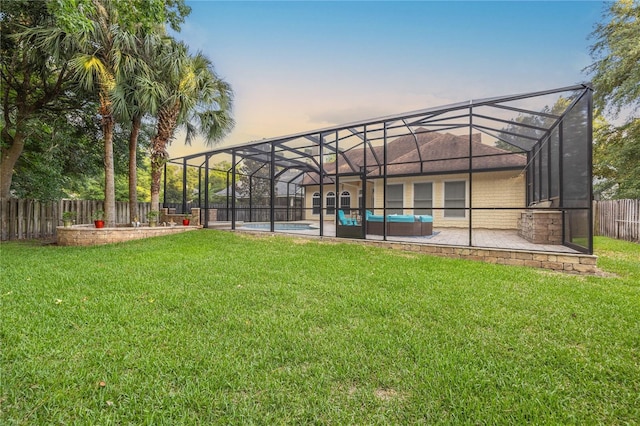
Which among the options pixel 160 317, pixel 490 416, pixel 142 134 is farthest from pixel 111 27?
pixel 490 416

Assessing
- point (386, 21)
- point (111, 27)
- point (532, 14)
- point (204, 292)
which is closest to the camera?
point (204, 292)

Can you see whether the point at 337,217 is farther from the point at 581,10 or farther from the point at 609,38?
the point at 609,38

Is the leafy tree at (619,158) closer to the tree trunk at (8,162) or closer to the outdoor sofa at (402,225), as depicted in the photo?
the outdoor sofa at (402,225)

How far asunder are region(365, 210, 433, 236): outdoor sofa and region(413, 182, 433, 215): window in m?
3.69

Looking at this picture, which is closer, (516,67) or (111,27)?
(111,27)

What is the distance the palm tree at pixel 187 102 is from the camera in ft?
30.8

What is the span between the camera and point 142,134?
43.0 feet

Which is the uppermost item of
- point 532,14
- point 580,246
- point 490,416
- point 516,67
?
point 532,14

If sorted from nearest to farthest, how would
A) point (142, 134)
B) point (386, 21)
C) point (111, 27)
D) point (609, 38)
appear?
point (111, 27) → point (386, 21) → point (609, 38) → point (142, 134)

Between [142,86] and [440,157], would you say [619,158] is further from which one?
[142,86]

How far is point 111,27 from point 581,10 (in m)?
15.9

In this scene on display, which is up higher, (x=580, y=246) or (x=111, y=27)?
(x=111, y=27)

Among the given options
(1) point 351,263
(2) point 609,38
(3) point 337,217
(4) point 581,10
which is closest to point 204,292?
(1) point 351,263

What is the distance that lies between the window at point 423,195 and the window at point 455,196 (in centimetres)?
67
